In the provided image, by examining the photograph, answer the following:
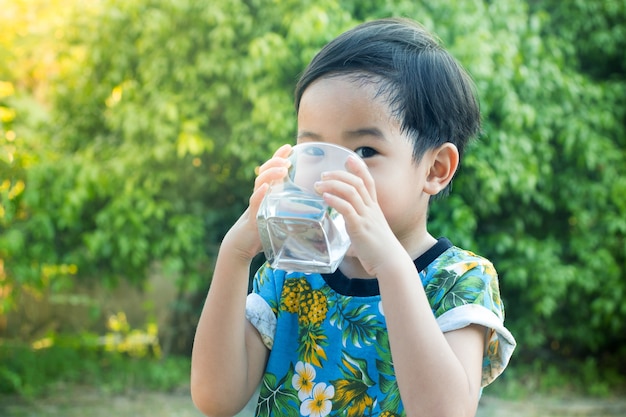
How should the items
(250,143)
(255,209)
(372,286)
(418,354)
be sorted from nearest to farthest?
(418,354) < (255,209) < (372,286) < (250,143)

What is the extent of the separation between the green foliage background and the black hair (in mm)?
2647

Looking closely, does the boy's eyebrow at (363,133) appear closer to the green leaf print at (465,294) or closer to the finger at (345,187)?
the finger at (345,187)

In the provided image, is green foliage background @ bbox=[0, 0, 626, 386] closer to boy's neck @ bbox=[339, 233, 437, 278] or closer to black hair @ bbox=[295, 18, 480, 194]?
black hair @ bbox=[295, 18, 480, 194]

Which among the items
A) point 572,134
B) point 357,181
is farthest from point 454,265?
point 572,134

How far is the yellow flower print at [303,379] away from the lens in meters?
1.41

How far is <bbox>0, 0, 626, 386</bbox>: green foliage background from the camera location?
14.4ft

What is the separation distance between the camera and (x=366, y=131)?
51.8 inches

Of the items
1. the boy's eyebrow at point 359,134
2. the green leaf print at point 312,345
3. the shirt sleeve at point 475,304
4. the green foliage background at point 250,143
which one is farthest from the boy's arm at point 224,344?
the green foliage background at point 250,143

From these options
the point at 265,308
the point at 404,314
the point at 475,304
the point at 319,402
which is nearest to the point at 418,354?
the point at 404,314

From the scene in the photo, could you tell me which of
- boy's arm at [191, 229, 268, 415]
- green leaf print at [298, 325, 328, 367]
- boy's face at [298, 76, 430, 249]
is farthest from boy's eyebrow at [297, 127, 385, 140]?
green leaf print at [298, 325, 328, 367]

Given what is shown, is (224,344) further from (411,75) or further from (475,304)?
(411,75)

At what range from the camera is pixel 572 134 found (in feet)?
16.3

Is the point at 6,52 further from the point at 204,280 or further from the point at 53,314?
the point at 204,280

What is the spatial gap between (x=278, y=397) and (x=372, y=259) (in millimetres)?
382
